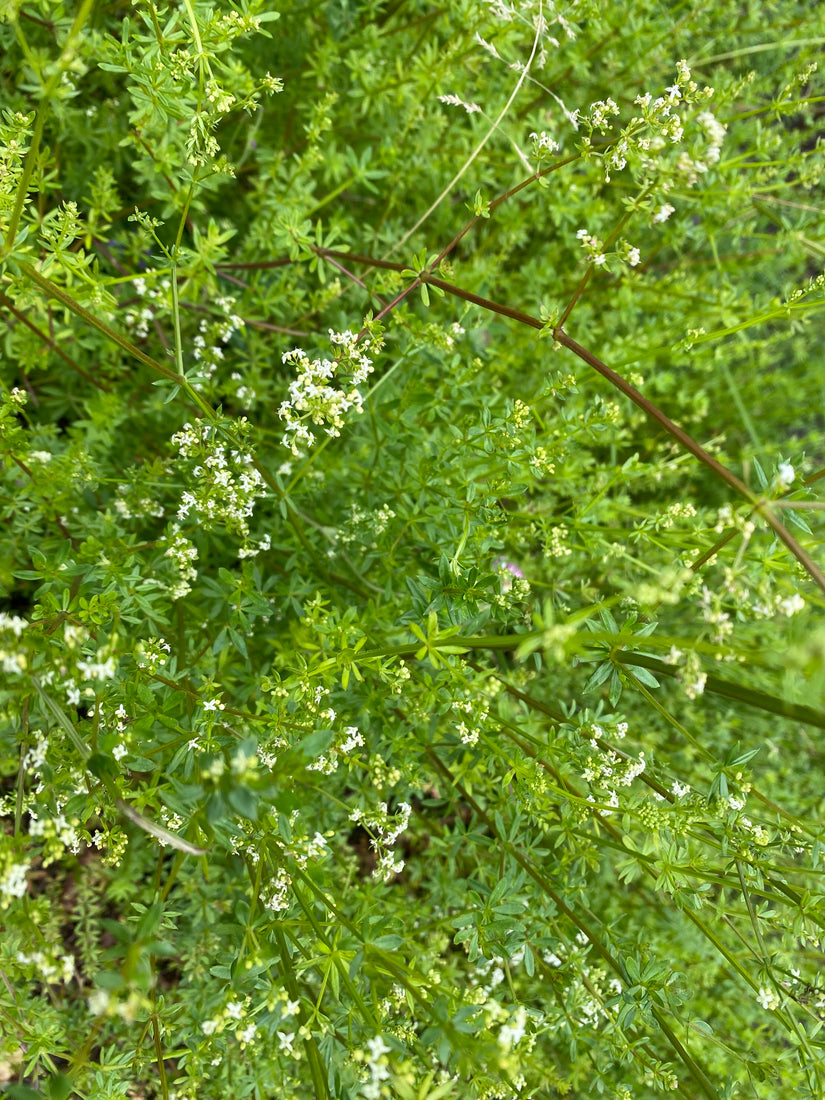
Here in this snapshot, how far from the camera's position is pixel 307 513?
4.01 metres

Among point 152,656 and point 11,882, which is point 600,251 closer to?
point 152,656

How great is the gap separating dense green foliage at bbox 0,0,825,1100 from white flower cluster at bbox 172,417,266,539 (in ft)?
0.07

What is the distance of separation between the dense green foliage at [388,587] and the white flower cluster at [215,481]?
0.07ft

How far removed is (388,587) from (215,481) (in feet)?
3.48

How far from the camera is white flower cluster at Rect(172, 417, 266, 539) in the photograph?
2829mm

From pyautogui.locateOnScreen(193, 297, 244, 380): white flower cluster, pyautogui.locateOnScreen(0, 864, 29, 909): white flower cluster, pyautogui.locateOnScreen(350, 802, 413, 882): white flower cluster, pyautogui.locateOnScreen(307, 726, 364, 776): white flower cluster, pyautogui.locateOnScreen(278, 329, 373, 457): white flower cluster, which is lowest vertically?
pyautogui.locateOnScreen(350, 802, 413, 882): white flower cluster

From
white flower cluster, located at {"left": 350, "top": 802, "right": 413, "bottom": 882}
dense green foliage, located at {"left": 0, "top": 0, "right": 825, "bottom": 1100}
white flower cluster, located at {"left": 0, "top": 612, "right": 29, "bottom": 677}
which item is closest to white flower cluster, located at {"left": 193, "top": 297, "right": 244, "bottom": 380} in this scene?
dense green foliage, located at {"left": 0, "top": 0, "right": 825, "bottom": 1100}

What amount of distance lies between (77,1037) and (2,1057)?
67cm

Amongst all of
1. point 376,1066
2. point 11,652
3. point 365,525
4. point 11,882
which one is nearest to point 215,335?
point 365,525

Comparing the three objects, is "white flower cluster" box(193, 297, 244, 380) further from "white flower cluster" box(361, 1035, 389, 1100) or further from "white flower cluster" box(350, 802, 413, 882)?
"white flower cluster" box(361, 1035, 389, 1100)

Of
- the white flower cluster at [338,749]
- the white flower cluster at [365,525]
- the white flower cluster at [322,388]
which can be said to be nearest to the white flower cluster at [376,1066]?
the white flower cluster at [338,749]

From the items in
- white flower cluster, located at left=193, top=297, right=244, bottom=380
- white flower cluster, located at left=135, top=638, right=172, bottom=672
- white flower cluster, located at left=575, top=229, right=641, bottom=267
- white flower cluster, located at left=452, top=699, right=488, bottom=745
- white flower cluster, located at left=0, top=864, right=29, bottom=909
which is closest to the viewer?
white flower cluster, located at left=0, top=864, right=29, bottom=909

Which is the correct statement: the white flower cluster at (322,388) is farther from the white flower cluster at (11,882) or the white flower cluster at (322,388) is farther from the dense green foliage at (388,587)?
the white flower cluster at (11,882)

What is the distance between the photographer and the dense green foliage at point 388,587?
7.80 feet
